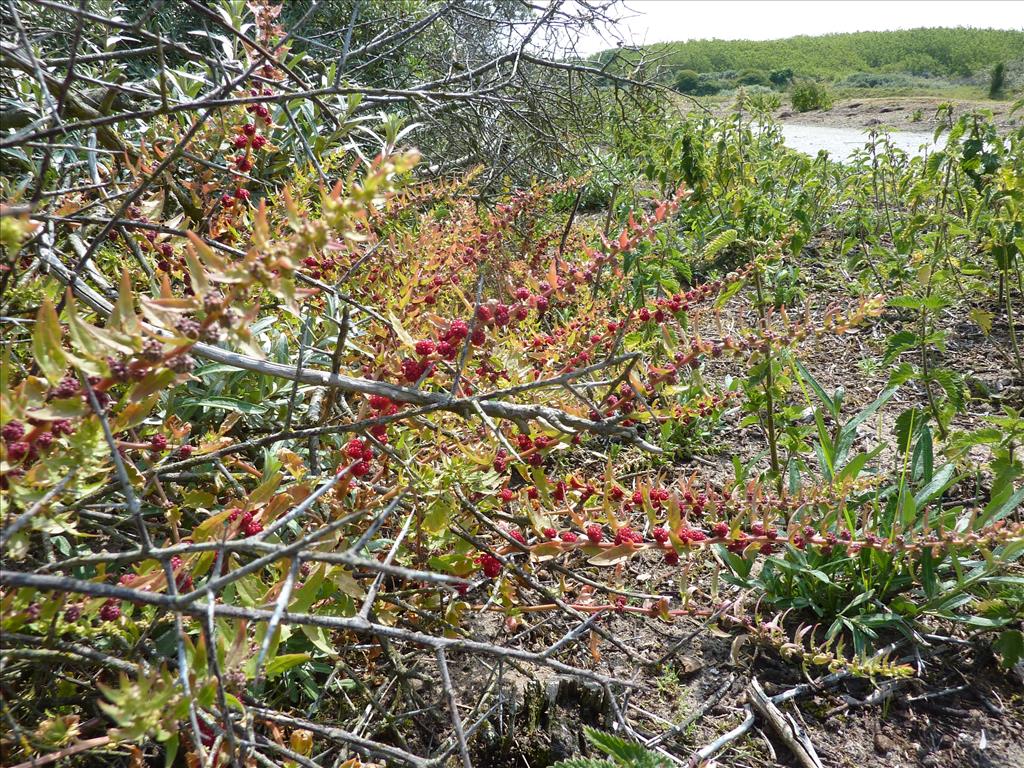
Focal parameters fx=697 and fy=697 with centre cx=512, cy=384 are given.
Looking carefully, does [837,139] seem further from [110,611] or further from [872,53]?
[872,53]

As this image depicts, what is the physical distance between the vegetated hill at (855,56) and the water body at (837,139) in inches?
664

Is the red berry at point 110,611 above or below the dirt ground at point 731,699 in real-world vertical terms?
above

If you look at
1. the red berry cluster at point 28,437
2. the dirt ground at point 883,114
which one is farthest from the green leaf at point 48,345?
the dirt ground at point 883,114

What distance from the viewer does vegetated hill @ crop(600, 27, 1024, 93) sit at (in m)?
32.9

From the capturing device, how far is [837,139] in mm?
11344

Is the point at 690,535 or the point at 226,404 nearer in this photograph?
the point at 690,535

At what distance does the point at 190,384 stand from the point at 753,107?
17.3 feet

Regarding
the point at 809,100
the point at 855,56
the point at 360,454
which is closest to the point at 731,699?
the point at 360,454

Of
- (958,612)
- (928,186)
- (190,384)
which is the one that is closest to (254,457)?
(190,384)

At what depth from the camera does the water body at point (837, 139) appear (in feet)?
28.7

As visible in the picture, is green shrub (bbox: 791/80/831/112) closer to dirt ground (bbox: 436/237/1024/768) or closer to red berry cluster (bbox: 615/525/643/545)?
dirt ground (bbox: 436/237/1024/768)

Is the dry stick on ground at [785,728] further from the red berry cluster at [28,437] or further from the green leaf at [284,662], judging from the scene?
the red berry cluster at [28,437]

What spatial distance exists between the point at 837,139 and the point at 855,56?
121ft

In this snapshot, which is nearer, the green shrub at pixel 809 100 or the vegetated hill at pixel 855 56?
the green shrub at pixel 809 100
